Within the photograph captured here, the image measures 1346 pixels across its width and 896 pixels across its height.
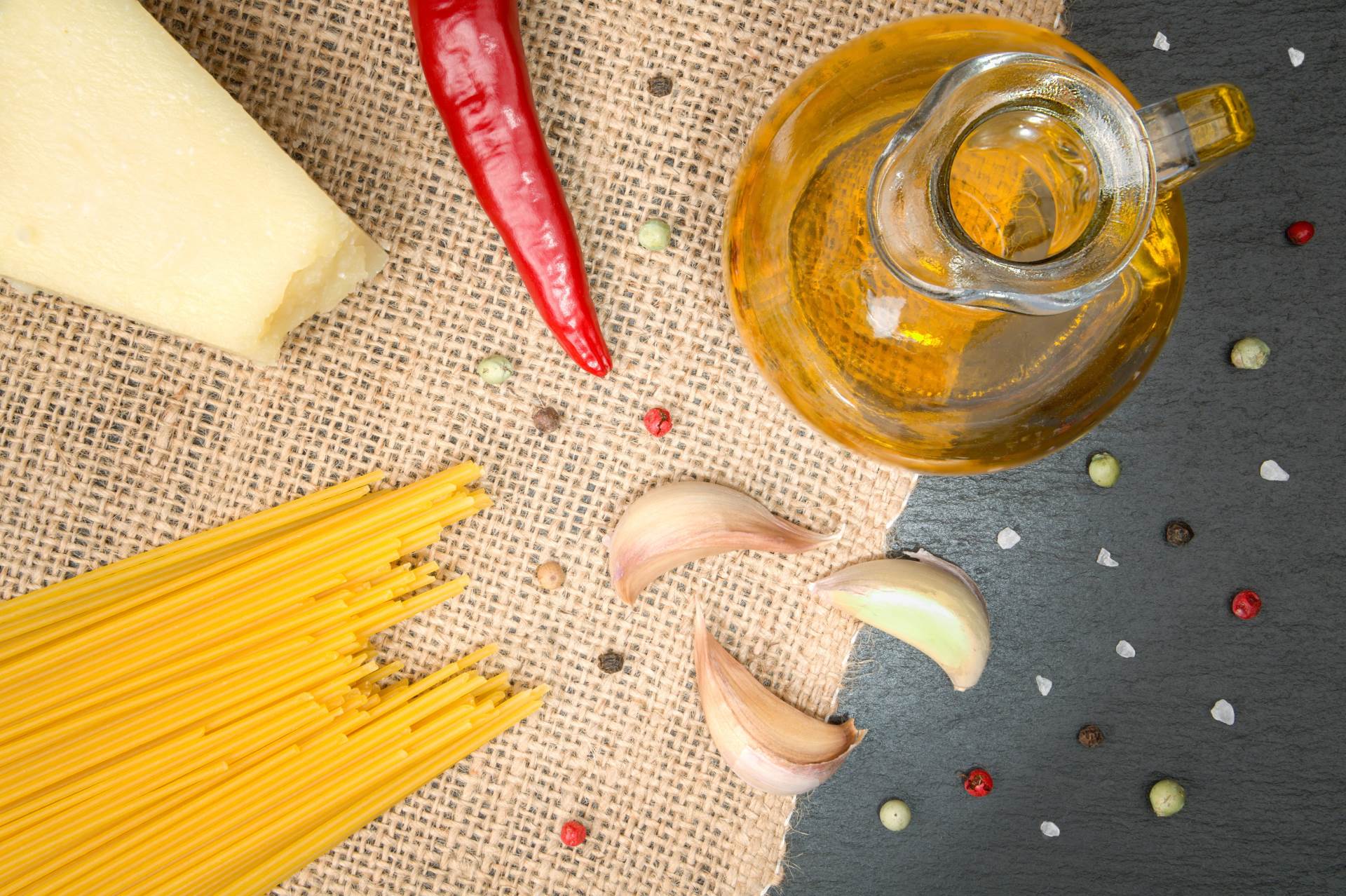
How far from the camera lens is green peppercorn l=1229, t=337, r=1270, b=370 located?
3.94 feet

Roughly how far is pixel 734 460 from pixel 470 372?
0.35 m

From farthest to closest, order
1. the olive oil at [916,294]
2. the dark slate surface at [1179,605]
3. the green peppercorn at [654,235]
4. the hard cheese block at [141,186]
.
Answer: the dark slate surface at [1179,605]
the green peppercorn at [654,235]
the hard cheese block at [141,186]
the olive oil at [916,294]

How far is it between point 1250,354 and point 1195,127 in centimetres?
72

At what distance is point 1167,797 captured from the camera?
4.12 ft

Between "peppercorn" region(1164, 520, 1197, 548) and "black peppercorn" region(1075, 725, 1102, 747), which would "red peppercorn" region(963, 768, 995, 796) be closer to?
"black peppercorn" region(1075, 725, 1102, 747)

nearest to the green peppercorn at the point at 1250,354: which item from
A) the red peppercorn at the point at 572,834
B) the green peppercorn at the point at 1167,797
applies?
the green peppercorn at the point at 1167,797

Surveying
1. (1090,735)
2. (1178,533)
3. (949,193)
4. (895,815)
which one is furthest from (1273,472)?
(949,193)

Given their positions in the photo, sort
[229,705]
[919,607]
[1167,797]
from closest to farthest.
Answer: [229,705]
[919,607]
[1167,797]

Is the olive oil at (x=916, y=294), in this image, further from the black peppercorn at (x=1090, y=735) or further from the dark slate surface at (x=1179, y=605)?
the black peppercorn at (x=1090, y=735)

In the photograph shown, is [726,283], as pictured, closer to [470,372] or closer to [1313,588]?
[470,372]

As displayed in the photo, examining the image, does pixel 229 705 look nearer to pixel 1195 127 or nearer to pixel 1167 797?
pixel 1195 127

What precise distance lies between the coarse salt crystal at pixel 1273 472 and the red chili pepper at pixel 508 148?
0.92 m

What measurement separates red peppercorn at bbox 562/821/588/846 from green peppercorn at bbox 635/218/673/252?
2.44 feet

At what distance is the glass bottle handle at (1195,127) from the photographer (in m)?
0.61
